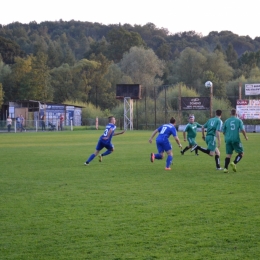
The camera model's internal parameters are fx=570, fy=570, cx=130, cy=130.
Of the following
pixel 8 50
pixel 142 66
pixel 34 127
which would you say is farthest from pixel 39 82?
pixel 142 66

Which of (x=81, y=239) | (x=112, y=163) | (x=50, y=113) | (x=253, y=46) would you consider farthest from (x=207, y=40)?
(x=81, y=239)

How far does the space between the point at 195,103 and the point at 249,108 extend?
6.43 meters

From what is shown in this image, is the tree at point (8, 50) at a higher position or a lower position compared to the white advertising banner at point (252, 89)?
higher

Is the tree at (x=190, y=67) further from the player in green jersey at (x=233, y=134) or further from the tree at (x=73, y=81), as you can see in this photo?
the player in green jersey at (x=233, y=134)

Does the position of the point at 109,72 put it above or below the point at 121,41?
below

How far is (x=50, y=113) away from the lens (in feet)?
230

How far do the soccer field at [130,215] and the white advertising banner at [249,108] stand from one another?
3598 centimetres

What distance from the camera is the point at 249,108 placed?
51.9 metres

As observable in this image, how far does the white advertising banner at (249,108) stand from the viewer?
51.6 metres

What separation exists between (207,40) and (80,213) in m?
174

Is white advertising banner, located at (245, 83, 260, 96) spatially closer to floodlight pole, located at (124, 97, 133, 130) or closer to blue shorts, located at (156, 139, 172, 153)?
floodlight pole, located at (124, 97, 133, 130)

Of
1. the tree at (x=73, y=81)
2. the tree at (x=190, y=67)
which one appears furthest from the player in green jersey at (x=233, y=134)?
the tree at (x=190, y=67)

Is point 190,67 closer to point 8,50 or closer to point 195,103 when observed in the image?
point 8,50

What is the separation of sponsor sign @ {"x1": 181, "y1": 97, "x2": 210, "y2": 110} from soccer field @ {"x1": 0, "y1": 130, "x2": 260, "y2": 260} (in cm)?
3993
